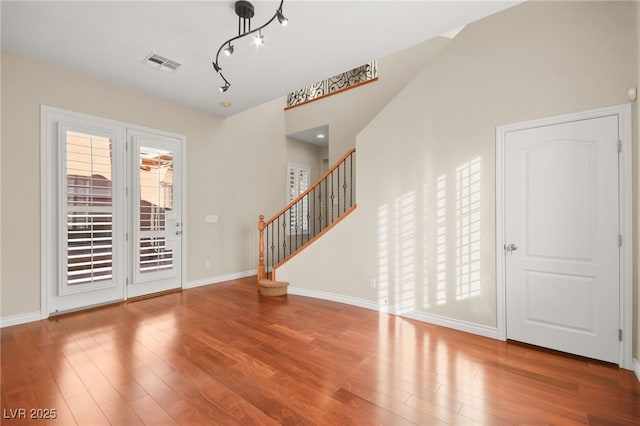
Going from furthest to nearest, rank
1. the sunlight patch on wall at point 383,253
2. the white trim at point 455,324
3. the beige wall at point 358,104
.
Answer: the beige wall at point 358,104, the sunlight patch on wall at point 383,253, the white trim at point 455,324

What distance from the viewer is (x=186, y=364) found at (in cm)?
234

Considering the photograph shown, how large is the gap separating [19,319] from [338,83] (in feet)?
20.1

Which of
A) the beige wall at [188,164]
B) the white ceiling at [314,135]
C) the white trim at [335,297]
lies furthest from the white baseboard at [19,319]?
the white ceiling at [314,135]

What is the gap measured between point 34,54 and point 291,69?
2.89m

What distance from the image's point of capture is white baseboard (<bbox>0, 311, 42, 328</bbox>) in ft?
10.2

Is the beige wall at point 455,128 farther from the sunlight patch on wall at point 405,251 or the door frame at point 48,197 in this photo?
the door frame at point 48,197

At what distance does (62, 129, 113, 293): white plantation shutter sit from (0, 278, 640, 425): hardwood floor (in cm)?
61

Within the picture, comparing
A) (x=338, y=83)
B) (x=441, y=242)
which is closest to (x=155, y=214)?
(x=441, y=242)

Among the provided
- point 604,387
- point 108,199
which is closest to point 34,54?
point 108,199

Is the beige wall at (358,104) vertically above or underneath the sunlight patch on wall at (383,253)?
above

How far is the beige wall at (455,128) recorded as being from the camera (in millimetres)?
2447

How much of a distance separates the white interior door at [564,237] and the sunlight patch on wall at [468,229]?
0.87 ft

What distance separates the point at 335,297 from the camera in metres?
4.09

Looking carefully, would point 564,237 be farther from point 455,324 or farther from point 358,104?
point 358,104
